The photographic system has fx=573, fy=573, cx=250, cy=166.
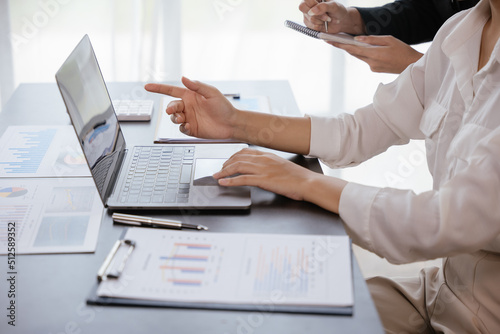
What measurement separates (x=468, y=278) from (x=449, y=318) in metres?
0.08

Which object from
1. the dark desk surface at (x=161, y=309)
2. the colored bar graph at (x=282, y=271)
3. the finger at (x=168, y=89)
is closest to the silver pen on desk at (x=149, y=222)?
the dark desk surface at (x=161, y=309)

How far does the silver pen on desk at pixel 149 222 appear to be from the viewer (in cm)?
Answer: 94

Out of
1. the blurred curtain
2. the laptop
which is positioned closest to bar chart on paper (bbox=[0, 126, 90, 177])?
the laptop

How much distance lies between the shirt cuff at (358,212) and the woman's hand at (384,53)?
2.07 ft

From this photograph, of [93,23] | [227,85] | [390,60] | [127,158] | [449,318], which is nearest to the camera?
[449,318]

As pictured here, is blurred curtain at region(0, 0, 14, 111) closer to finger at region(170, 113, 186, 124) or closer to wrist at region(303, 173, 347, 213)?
finger at region(170, 113, 186, 124)

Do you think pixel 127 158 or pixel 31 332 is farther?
pixel 127 158

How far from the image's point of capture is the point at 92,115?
107cm

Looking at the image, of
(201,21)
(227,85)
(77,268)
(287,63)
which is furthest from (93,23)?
(77,268)

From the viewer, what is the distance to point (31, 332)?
2.39 feet

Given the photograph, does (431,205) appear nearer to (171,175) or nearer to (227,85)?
(171,175)

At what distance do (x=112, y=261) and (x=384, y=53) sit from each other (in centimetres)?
Answer: 97

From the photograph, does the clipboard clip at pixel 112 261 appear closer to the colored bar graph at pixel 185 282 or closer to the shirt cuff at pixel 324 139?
the colored bar graph at pixel 185 282

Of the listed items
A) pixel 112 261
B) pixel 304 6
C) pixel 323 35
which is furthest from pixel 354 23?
pixel 112 261
